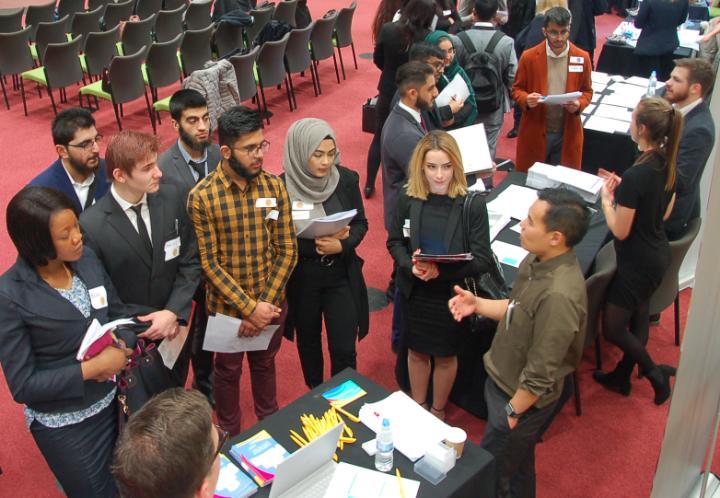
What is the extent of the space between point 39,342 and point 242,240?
891mm

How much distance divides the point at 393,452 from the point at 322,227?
3.39 ft

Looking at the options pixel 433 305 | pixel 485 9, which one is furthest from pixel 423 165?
pixel 485 9

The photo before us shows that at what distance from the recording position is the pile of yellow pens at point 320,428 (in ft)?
7.47

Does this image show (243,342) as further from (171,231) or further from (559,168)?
(559,168)

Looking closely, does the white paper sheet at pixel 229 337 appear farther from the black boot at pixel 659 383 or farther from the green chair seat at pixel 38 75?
the green chair seat at pixel 38 75

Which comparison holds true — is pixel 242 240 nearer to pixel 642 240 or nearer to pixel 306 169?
pixel 306 169

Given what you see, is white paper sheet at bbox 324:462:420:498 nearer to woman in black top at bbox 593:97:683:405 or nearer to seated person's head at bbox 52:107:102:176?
woman in black top at bbox 593:97:683:405

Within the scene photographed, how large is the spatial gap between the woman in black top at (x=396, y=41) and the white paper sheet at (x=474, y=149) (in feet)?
4.02

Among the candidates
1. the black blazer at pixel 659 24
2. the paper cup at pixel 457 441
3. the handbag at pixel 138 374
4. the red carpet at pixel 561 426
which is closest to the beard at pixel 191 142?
the handbag at pixel 138 374

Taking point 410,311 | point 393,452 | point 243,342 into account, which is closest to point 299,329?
point 243,342

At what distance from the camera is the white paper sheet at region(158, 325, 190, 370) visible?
9.29ft

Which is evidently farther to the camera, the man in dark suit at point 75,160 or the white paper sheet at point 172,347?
the man in dark suit at point 75,160

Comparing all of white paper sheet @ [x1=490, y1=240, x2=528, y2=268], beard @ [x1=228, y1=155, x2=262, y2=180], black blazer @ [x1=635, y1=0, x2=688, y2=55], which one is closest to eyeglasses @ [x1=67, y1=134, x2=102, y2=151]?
beard @ [x1=228, y1=155, x2=262, y2=180]

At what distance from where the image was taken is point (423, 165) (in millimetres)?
2865
